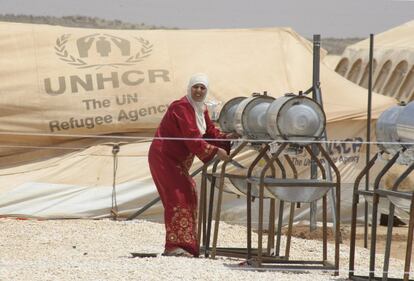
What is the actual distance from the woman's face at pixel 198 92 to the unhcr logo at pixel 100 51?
4.13m

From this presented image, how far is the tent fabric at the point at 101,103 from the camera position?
11062mm

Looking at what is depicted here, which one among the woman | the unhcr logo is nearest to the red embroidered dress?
the woman

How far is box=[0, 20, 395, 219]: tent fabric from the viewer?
11062 mm

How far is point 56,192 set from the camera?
11.1m

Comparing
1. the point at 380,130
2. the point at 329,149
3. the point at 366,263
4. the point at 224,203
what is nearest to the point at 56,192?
the point at 224,203

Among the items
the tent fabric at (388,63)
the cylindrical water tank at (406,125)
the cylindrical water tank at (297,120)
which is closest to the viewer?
the cylindrical water tank at (406,125)

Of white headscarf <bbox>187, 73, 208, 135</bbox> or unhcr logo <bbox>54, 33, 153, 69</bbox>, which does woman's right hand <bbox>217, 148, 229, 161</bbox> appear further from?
unhcr logo <bbox>54, 33, 153, 69</bbox>

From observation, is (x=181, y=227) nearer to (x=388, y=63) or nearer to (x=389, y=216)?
(x=389, y=216)

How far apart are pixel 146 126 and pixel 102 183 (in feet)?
2.30

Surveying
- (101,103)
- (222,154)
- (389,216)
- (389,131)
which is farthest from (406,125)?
(101,103)

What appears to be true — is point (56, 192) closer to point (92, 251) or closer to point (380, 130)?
point (92, 251)

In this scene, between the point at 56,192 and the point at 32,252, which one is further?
the point at 56,192

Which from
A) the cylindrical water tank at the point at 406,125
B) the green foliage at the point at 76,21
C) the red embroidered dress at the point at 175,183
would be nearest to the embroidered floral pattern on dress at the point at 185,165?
the red embroidered dress at the point at 175,183

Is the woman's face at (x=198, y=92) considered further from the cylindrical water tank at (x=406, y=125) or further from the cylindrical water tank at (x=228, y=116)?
the cylindrical water tank at (x=406, y=125)
